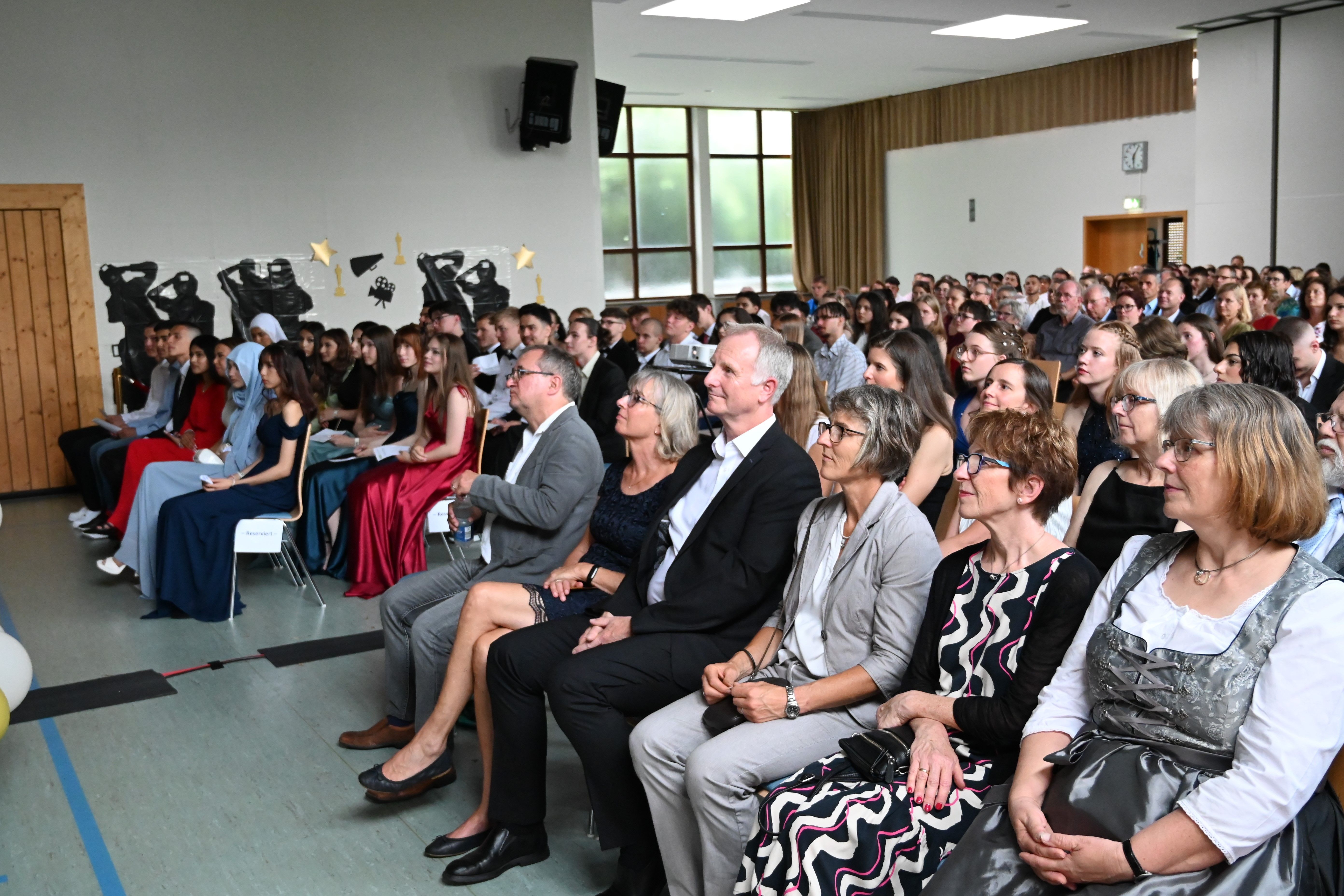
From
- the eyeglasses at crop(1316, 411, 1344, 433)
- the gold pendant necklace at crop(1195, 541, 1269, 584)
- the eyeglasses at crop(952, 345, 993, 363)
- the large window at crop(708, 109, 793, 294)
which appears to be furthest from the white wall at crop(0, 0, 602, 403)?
the large window at crop(708, 109, 793, 294)

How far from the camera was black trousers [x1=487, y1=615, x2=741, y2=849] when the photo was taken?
262 cm

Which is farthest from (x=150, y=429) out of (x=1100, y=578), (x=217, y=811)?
(x=1100, y=578)

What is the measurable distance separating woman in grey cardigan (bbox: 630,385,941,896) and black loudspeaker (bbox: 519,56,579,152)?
8362 millimetres

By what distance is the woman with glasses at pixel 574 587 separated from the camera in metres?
3.03

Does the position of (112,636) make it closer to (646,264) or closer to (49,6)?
(49,6)

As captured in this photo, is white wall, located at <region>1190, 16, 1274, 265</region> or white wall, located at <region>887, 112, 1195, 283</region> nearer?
white wall, located at <region>1190, 16, 1274, 265</region>

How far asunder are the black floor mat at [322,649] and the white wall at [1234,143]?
1258cm

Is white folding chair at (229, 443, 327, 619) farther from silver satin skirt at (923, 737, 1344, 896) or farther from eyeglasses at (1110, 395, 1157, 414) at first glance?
silver satin skirt at (923, 737, 1344, 896)

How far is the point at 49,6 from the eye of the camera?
8.50 m

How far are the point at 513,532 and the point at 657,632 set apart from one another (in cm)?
92

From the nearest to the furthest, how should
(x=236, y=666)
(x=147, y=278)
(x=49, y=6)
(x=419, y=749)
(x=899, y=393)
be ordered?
(x=899, y=393) → (x=419, y=749) → (x=236, y=666) → (x=49, y=6) → (x=147, y=278)

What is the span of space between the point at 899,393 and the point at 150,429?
6.52m

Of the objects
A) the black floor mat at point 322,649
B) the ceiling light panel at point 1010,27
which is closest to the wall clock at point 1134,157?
the ceiling light panel at point 1010,27

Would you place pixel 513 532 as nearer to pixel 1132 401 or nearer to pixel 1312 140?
pixel 1132 401
